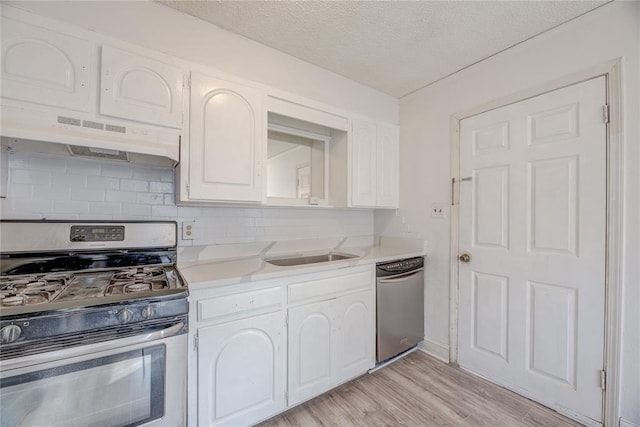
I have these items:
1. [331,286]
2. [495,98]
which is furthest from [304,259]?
[495,98]

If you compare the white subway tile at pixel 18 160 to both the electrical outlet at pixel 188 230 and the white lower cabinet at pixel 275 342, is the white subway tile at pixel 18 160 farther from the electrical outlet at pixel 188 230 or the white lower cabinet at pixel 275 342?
the white lower cabinet at pixel 275 342

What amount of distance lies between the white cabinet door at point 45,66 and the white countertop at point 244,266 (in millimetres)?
1019

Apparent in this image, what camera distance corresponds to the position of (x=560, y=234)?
1708mm

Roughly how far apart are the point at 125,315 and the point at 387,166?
2313mm

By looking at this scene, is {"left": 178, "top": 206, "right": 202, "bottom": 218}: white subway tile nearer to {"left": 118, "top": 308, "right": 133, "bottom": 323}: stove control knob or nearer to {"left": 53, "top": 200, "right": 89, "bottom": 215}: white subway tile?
{"left": 53, "top": 200, "right": 89, "bottom": 215}: white subway tile

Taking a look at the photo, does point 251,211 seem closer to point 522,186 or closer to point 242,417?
point 242,417

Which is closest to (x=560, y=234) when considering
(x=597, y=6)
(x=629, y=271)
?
(x=629, y=271)

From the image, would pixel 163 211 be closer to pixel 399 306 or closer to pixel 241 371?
pixel 241 371

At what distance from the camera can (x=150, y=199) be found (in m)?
1.73

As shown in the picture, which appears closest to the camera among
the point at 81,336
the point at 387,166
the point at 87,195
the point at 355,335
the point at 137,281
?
the point at 81,336

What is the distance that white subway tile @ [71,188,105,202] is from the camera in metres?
1.53

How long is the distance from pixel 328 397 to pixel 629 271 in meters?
1.97

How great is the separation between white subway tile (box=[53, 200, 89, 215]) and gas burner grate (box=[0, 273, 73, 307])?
14.1 inches

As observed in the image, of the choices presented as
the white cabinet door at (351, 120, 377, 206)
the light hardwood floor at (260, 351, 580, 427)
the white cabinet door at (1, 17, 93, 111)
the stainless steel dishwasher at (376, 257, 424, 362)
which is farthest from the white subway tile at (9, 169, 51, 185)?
the stainless steel dishwasher at (376, 257, 424, 362)
